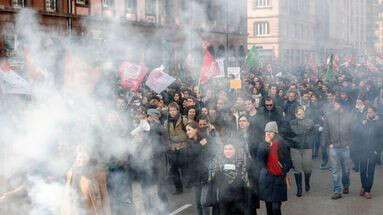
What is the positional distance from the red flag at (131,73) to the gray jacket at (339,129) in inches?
183

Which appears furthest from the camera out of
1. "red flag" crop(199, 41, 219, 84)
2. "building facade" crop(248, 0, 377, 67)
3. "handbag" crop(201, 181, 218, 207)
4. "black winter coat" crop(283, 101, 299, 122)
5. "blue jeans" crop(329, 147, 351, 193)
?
"building facade" crop(248, 0, 377, 67)

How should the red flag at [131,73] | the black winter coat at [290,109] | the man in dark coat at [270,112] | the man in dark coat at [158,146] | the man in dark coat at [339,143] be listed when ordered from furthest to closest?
1. the red flag at [131,73]
2. the black winter coat at [290,109]
3. the man in dark coat at [270,112]
4. the man in dark coat at [339,143]
5. the man in dark coat at [158,146]

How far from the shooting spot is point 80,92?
12.9 m

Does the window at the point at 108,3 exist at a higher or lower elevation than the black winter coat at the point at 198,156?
higher

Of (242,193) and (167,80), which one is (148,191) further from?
(167,80)

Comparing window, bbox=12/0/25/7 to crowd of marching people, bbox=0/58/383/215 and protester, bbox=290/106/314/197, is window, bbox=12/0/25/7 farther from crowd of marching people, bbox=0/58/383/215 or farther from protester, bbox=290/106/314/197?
protester, bbox=290/106/314/197

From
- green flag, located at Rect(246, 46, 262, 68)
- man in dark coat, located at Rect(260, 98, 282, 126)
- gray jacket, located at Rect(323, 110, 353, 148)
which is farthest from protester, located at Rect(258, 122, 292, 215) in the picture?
green flag, located at Rect(246, 46, 262, 68)

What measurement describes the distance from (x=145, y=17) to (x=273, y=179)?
12017mm

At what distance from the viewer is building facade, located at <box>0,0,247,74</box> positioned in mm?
19766

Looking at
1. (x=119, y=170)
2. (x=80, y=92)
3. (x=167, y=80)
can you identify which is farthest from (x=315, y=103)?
(x=119, y=170)

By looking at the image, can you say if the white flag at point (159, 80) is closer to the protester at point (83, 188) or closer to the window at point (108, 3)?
the window at point (108, 3)

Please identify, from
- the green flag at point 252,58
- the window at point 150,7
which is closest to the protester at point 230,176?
the window at point 150,7

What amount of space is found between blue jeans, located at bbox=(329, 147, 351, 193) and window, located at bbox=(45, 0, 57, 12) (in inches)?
592

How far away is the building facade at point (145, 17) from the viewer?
19766 millimetres
